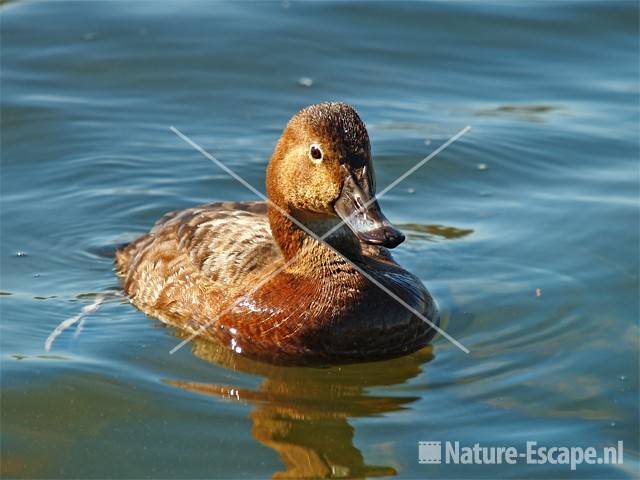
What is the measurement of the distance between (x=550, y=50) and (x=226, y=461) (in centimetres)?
852

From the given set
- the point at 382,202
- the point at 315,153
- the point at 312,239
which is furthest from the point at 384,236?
the point at 382,202

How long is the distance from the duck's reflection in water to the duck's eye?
4.48 feet

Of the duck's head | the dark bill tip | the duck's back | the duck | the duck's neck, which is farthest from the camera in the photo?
the duck's back

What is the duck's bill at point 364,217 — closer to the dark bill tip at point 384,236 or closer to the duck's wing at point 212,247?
the dark bill tip at point 384,236

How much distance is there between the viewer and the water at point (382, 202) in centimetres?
718

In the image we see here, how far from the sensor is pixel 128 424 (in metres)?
7.25

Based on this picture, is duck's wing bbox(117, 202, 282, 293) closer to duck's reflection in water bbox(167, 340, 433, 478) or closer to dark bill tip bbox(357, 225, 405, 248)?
duck's reflection in water bbox(167, 340, 433, 478)

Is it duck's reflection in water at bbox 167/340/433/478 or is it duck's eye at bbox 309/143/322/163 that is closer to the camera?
duck's reflection in water at bbox 167/340/433/478

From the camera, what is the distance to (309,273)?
8.14 meters

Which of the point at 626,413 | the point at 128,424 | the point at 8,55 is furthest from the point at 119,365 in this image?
the point at 8,55

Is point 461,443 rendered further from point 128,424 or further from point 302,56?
point 302,56

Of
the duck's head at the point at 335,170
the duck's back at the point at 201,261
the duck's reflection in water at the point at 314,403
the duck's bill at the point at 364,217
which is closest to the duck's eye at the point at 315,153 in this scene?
the duck's head at the point at 335,170

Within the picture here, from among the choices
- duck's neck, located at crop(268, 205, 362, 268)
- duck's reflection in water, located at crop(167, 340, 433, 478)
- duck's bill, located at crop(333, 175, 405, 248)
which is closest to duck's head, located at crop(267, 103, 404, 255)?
duck's bill, located at crop(333, 175, 405, 248)

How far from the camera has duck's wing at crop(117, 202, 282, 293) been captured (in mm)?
8461
